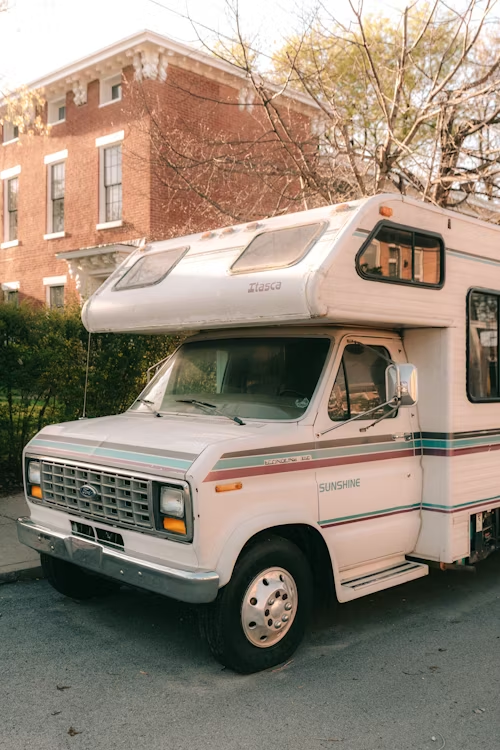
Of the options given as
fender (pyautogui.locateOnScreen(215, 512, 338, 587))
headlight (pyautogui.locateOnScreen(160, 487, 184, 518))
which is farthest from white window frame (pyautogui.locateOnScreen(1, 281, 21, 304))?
fender (pyautogui.locateOnScreen(215, 512, 338, 587))

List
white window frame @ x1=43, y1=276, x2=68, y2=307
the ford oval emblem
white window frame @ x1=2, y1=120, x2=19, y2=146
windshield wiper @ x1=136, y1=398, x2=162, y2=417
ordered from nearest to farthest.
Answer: the ford oval emblem, windshield wiper @ x1=136, y1=398, x2=162, y2=417, white window frame @ x1=43, y1=276, x2=68, y2=307, white window frame @ x1=2, y1=120, x2=19, y2=146

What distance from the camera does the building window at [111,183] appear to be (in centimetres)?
1862

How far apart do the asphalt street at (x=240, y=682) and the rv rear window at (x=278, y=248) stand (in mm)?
2307

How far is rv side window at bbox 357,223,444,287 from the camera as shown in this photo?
16.3 ft

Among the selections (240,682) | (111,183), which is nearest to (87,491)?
(240,682)

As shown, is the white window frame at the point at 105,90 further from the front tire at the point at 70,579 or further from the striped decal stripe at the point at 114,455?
the front tire at the point at 70,579

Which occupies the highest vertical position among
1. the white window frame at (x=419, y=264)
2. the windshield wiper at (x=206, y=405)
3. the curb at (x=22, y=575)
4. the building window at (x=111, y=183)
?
the building window at (x=111, y=183)

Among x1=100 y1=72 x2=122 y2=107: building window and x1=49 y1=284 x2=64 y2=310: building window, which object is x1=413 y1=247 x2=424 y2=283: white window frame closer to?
x1=100 y1=72 x2=122 y2=107: building window

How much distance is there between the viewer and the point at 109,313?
6020 mm

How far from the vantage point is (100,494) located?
4793mm

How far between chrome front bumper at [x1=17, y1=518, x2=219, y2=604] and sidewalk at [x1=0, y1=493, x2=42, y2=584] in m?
1.12

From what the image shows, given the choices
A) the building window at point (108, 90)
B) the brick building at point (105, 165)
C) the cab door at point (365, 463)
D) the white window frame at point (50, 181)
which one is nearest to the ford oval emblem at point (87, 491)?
the cab door at point (365, 463)

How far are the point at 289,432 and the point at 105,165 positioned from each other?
52.0 feet

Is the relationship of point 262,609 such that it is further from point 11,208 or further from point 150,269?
point 11,208
